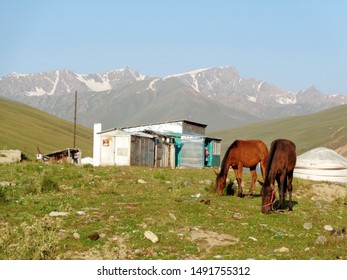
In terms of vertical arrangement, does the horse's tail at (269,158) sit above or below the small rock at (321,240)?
above

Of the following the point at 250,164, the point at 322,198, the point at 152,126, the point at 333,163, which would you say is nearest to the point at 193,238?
the point at 250,164

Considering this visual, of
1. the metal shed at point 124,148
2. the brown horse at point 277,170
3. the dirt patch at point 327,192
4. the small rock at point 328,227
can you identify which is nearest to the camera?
the small rock at point 328,227

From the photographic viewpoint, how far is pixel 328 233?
49.3ft

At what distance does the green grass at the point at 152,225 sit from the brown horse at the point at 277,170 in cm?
60

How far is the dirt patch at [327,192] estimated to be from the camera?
26.5 meters

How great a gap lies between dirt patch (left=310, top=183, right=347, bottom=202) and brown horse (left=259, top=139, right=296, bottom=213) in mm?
6982

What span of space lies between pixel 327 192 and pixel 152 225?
16.7 m

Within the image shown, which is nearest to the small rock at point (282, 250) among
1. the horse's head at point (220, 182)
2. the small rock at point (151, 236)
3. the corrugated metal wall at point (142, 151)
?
the small rock at point (151, 236)

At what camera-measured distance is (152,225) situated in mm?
14281

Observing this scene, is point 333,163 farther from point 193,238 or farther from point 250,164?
point 193,238

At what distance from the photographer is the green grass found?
11.7m

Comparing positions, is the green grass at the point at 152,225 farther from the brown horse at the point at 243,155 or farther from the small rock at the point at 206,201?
the brown horse at the point at 243,155

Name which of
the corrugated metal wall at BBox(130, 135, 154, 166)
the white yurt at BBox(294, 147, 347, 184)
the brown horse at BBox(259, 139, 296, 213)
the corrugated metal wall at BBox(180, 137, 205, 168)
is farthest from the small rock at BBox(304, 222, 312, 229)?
the corrugated metal wall at BBox(180, 137, 205, 168)

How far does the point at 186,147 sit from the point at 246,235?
1754 inches
